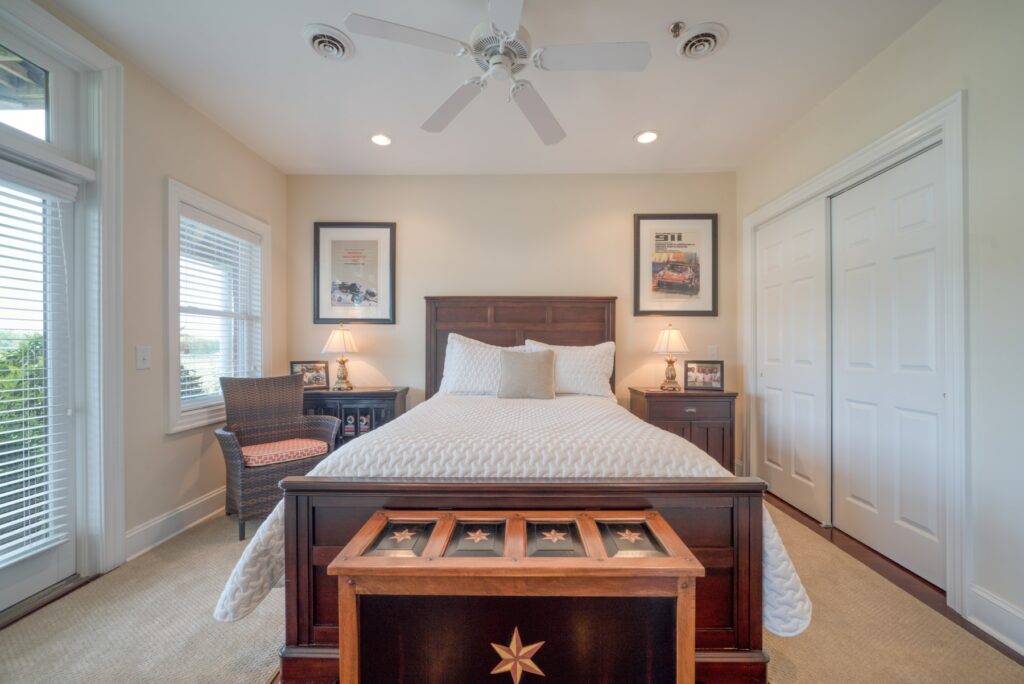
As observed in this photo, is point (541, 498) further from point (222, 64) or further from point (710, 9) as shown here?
point (222, 64)

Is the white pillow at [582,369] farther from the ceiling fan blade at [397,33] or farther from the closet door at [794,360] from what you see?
the ceiling fan blade at [397,33]

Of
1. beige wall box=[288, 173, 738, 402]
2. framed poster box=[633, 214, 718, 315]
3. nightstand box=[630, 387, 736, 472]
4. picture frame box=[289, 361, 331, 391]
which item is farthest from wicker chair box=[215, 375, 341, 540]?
framed poster box=[633, 214, 718, 315]

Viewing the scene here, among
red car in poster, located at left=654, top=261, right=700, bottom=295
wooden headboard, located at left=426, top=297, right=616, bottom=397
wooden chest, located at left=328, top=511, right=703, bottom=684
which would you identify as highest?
red car in poster, located at left=654, top=261, right=700, bottom=295

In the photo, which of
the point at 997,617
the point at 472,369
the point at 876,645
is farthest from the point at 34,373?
the point at 997,617

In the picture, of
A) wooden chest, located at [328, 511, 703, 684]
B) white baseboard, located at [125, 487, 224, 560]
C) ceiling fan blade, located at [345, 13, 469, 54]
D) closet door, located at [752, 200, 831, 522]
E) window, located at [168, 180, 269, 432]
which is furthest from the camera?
closet door, located at [752, 200, 831, 522]

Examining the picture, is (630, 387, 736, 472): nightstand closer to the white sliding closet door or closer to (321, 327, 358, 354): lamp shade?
the white sliding closet door

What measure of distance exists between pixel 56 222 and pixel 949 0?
4363 millimetres

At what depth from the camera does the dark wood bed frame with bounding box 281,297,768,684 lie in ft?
4.26

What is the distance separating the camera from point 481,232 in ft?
11.8

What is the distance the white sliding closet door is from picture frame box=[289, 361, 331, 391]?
3.90 m

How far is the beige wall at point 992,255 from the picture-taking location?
1534 mm

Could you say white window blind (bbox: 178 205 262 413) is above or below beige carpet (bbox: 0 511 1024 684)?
above

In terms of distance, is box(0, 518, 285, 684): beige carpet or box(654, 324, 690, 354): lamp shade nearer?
box(0, 518, 285, 684): beige carpet

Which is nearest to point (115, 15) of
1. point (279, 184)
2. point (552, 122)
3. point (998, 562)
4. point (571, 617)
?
point (279, 184)
